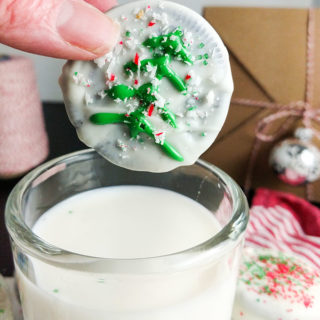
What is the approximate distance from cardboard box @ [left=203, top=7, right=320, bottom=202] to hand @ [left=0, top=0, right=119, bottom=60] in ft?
1.80

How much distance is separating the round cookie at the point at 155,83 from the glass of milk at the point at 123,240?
93 mm

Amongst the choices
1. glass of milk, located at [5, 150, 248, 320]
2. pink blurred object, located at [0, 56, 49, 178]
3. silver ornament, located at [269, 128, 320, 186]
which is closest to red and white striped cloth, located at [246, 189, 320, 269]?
silver ornament, located at [269, 128, 320, 186]

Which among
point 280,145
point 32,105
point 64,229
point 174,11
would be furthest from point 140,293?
point 32,105

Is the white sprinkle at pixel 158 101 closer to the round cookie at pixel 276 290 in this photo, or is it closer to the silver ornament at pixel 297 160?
the round cookie at pixel 276 290

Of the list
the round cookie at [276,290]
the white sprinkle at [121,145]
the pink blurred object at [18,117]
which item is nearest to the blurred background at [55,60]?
the pink blurred object at [18,117]

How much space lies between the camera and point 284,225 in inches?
33.6

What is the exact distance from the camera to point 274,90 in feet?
3.10

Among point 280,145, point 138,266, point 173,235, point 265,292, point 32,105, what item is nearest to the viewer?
point 138,266

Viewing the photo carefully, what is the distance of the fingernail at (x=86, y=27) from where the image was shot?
422 millimetres

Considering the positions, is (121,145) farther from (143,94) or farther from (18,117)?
(18,117)

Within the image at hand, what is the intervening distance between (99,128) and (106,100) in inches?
1.1

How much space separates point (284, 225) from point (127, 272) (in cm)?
53

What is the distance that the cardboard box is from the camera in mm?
914

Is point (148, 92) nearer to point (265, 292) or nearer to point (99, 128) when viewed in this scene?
point (99, 128)
